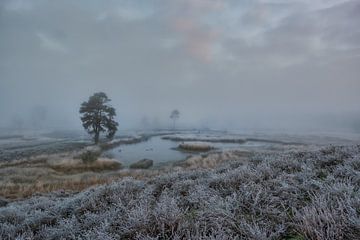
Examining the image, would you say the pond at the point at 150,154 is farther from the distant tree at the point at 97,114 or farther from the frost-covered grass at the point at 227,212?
the frost-covered grass at the point at 227,212

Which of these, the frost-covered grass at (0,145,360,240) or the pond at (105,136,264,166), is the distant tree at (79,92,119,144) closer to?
the pond at (105,136,264,166)

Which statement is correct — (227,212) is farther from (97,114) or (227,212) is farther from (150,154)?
(97,114)

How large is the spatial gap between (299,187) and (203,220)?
236 centimetres

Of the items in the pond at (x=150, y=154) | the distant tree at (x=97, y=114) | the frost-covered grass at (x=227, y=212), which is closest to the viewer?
the frost-covered grass at (x=227, y=212)

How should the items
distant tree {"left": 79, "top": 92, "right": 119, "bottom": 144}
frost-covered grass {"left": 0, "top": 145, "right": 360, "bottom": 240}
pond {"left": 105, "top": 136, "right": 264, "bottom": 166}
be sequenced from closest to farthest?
frost-covered grass {"left": 0, "top": 145, "right": 360, "bottom": 240}, pond {"left": 105, "top": 136, "right": 264, "bottom": 166}, distant tree {"left": 79, "top": 92, "right": 119, "bottom": 144}

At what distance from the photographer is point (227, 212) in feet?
15.1

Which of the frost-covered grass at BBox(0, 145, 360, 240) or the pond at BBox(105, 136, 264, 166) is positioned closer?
the frost-covered grass at BBox(0, 145, 360, 240)

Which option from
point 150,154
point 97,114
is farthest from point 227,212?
point 97,114

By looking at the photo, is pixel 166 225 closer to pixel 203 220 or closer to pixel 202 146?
pixel 203 220

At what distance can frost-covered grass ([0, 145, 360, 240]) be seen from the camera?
12.5ft

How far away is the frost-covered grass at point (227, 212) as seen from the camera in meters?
3.80

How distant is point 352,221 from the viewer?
11.2 ft

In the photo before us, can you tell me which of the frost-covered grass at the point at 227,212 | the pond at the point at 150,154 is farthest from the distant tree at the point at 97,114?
the frost-covered grass at the point at 227,212

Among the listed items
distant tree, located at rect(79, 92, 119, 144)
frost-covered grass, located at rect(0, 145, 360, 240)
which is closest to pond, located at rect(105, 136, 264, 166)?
distant tree, located at rect(79, 92, 119, 144)
